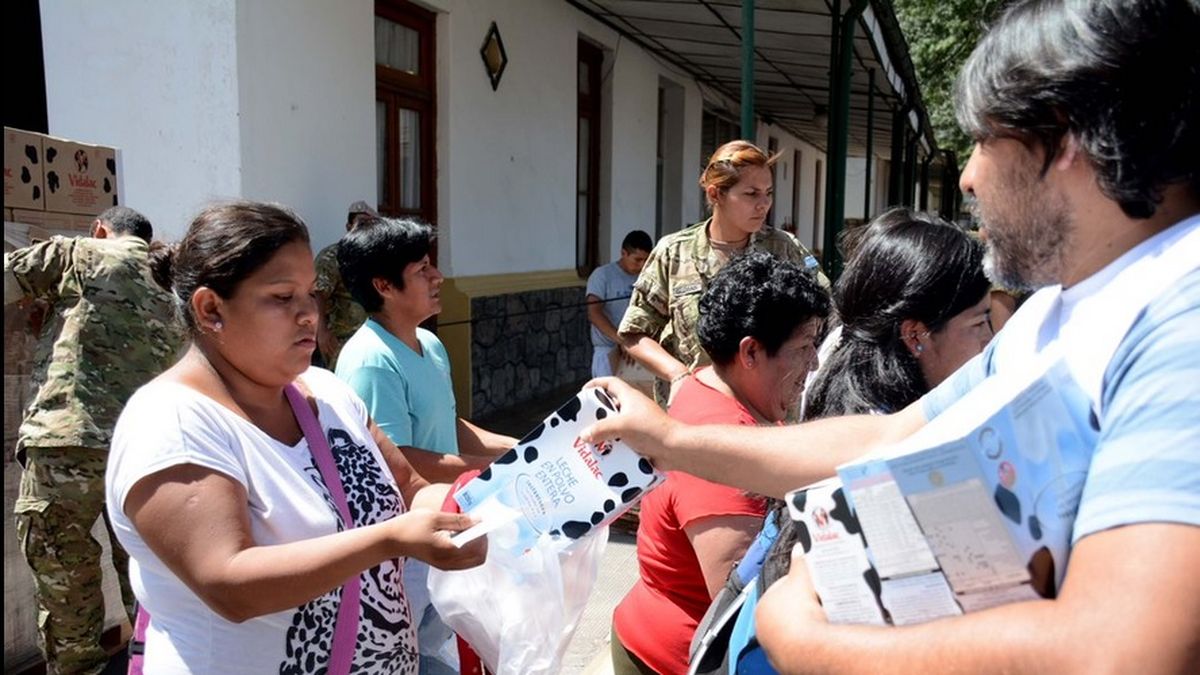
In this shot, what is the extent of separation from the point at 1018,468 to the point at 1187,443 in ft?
0.44

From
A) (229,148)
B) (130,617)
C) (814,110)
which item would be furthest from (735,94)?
(130,617)

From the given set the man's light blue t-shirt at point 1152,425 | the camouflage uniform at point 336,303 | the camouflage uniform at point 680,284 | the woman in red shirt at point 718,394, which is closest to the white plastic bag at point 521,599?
the woman in red shirt at point 718,394

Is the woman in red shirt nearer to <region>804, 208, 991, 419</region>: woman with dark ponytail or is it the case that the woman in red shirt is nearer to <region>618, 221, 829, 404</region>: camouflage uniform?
<region>804, 208, 991, 419</region>: woman with dark ponytail

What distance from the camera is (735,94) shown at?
14594mm

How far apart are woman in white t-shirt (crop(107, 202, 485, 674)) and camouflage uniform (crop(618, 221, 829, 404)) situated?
7.03 ft

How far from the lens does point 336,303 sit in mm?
5340

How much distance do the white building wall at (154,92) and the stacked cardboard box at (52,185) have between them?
27.7 inches

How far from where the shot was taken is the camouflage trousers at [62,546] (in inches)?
140

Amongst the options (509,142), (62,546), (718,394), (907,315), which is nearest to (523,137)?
(509,142)

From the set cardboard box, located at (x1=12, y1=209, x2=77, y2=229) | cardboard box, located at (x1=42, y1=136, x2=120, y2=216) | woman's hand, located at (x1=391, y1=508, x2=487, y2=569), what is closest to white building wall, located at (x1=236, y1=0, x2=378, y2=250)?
cardboard box, located at (x1=42, y1=136, x2=120, y2=216)

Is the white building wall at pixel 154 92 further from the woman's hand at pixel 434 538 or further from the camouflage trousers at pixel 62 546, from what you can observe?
the woman's hand at pixel 434 538

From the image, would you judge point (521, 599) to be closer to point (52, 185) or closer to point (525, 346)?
point (52, 185)

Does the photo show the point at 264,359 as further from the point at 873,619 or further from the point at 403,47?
the point at 403,47

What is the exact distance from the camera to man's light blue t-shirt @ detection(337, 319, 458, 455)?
105 inches
